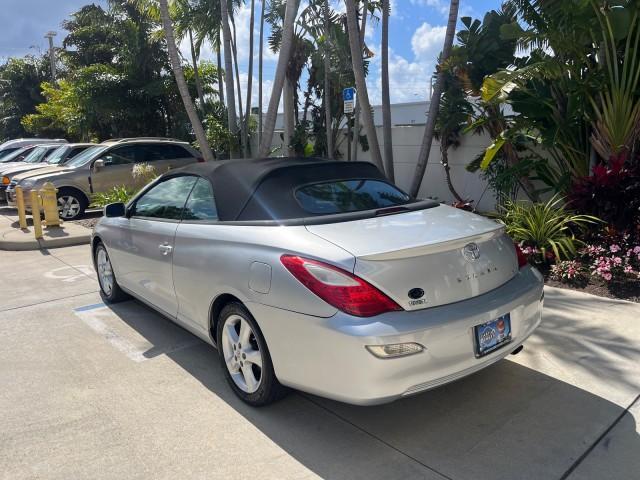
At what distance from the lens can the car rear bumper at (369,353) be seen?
8.63 feet

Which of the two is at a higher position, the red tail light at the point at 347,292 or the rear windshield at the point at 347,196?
the rear windshield at the point at 347,196

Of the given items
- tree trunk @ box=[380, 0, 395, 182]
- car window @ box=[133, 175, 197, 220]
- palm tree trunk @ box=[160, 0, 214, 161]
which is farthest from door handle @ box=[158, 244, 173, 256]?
palm tree trunk @ box=[160, 0, 214, 161]

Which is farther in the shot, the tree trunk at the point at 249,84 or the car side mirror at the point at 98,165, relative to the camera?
the tree trunk at the point at 249,84

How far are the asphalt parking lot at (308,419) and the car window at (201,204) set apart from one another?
114 centimetres

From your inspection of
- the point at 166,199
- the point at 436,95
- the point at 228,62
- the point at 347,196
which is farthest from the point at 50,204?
the point at 347,196

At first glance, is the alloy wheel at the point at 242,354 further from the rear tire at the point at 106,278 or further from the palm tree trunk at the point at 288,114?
the palm tree trunk at the point at 288,114

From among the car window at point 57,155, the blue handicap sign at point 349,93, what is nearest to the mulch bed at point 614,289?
the blue handicap sign at point 349,93

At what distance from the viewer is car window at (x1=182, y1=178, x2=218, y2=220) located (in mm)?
3830

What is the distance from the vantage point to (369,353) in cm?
261

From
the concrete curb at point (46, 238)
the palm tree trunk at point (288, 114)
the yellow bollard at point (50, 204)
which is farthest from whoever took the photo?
the palm tree trunk at point (288, 114)

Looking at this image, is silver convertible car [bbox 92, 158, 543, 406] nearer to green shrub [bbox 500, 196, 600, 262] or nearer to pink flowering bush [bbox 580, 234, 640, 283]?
pink flowering bush [bbox 580, 234, 640, 283]

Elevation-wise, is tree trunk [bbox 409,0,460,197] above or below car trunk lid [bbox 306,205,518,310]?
above

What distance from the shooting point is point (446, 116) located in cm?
930

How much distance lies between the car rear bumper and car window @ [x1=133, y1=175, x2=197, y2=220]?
1.57 m
